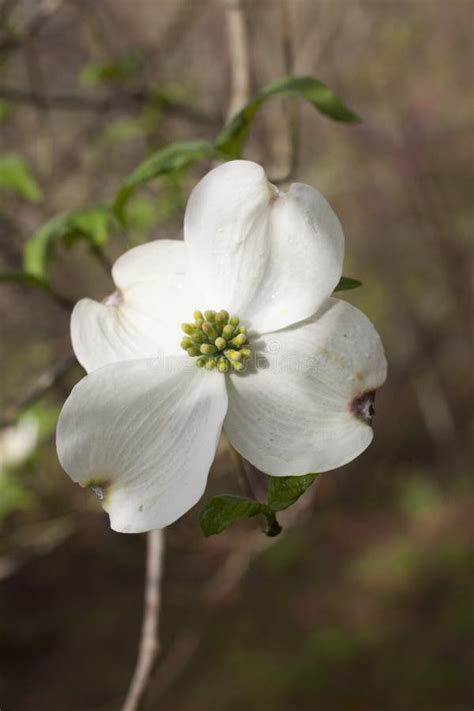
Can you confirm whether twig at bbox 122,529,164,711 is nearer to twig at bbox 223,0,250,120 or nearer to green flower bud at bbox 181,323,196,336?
green flower bud at bbox 181,323,196,336

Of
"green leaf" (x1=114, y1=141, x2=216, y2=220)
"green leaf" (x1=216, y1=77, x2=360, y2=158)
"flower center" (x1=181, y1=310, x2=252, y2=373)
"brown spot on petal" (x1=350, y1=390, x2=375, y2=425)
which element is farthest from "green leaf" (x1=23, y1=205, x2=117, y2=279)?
"brown spot on petal" (x1=350, y1=390, x2=375, y2=425)

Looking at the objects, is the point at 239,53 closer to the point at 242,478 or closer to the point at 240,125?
the point at 240,125

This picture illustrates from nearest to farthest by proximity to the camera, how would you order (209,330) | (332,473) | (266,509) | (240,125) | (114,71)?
(266,509) → (209,330) → (240,125) → (114,71) → (332,473)

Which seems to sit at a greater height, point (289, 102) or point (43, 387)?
point (289, 102)

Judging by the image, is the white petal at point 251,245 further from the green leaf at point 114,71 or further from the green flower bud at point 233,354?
the green leaf at point 114,71

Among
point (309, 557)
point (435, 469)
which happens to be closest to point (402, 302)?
point (435, 469)

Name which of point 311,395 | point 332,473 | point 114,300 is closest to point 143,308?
point 114,300
